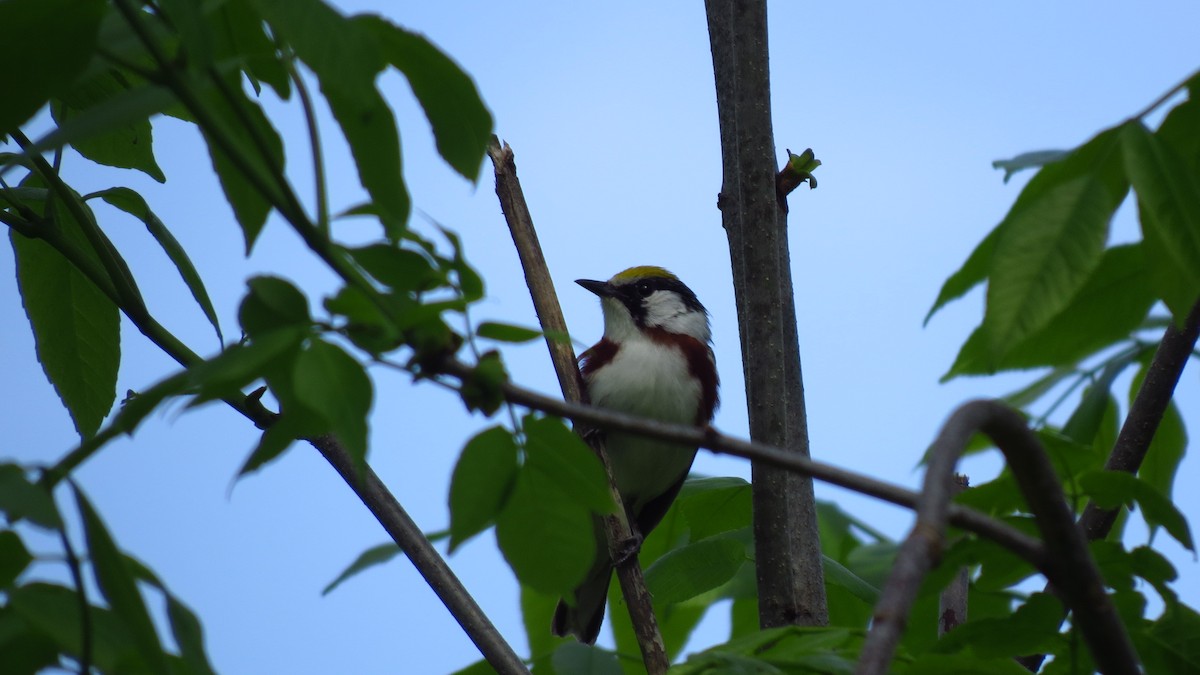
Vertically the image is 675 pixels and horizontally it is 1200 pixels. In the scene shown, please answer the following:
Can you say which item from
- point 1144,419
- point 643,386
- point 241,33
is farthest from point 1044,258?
point 643,386

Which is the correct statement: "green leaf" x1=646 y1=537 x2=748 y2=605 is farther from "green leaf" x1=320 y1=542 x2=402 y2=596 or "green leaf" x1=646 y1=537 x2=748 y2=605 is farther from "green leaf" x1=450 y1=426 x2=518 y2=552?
"green leaf" x1=450 y1=426 x2=518 y2=552

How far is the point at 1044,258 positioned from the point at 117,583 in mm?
1041

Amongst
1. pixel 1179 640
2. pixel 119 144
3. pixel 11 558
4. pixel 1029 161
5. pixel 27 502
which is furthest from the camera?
pixel 119 144

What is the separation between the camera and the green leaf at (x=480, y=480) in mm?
1428

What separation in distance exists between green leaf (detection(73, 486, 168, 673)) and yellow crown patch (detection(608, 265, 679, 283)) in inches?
187

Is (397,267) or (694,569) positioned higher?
(694,569)

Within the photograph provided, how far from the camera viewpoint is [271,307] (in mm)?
1248

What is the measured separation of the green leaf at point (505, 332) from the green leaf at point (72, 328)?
3.76ft

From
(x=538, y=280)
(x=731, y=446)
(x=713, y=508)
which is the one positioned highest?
(x=538, y=280)

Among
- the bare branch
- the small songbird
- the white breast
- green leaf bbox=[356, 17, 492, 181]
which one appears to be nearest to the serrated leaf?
green leaf bbox=[356, 17, 492, 181]

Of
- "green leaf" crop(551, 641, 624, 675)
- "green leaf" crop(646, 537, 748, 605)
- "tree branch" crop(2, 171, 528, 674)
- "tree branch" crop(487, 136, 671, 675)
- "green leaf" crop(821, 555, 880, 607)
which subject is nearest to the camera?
"green leaf" crop(551, 641, 624, 675)

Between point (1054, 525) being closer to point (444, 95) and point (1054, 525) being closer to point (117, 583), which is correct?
point (444, 95)

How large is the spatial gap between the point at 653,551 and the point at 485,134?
2178mm

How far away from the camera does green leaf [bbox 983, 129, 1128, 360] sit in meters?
1.39
